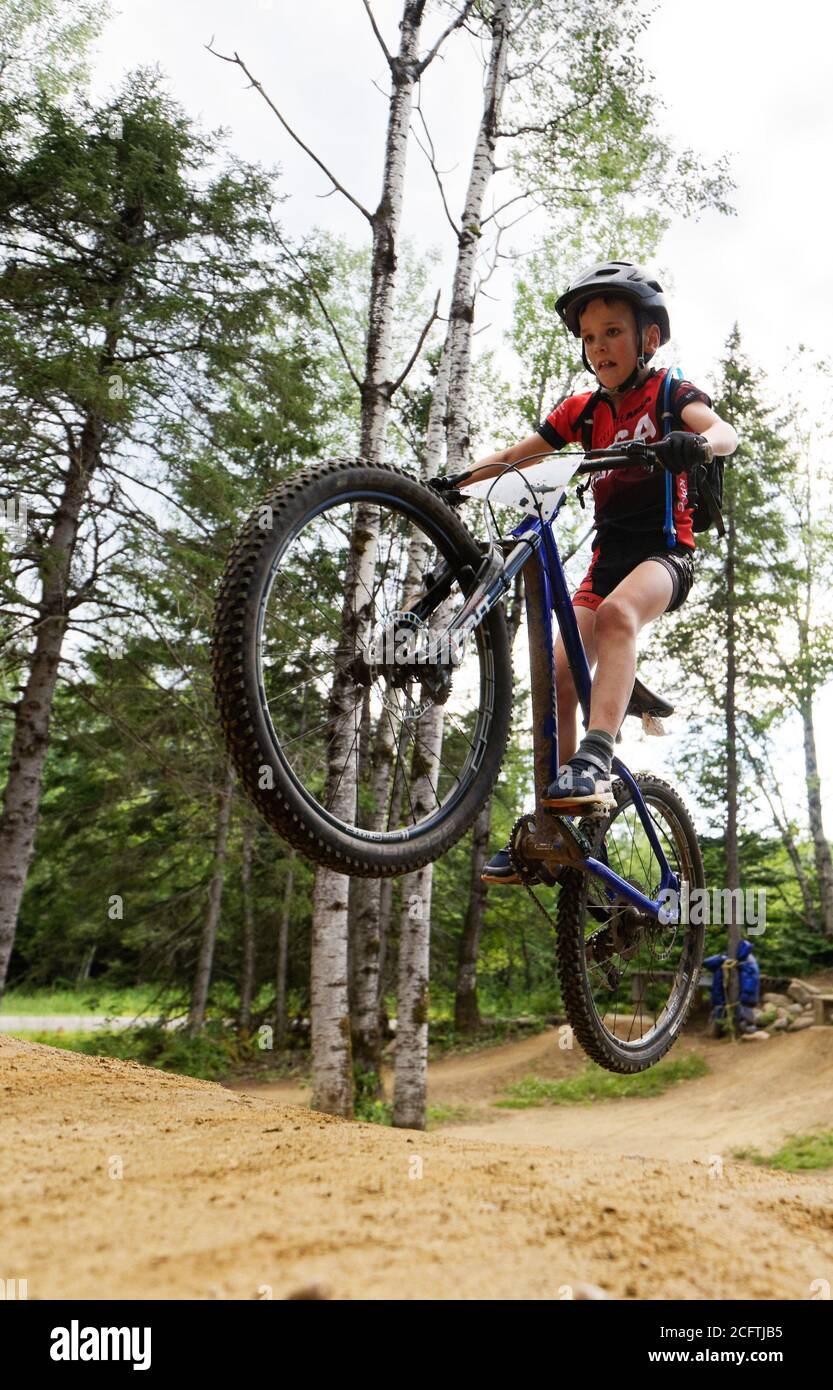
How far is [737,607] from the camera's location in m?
18.4

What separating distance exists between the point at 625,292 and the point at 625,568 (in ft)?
3.22

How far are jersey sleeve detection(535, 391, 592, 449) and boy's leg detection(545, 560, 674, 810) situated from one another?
0.69m

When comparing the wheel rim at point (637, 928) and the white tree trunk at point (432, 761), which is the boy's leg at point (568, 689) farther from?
the white tree trunk at point (432, 761)

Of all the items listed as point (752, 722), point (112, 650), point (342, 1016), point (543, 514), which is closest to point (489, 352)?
point (752, 722)

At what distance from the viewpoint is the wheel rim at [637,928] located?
390 cm

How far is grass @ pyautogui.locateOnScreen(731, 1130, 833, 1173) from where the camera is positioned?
35.2 feet

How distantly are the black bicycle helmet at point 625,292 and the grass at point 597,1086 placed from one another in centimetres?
1409

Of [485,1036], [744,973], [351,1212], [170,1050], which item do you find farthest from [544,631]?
[485,1036]

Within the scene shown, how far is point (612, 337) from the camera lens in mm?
3521

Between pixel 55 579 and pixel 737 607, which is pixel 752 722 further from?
pixel 55 579

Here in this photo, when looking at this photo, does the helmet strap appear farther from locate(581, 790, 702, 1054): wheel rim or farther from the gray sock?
locate(581, 790, 702, 1054): wheel rim

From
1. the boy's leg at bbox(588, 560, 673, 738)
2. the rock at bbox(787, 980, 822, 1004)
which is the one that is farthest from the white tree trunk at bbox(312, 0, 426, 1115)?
the rock at bbox(787, 980, 822, 1004)

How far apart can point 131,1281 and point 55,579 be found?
9.96m

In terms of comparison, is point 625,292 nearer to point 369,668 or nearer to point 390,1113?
point 369,668
